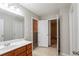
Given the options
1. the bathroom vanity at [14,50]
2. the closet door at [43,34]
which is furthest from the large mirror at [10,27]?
the closet door at [43,34]

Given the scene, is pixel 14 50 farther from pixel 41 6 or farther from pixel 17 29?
pixel 41 6

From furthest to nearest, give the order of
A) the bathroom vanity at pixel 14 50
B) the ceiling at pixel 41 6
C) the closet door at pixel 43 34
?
the closet door at pixel 43 34 < the ceiling at pixel 41 6 < the bathroom vanity at pixel 14 50

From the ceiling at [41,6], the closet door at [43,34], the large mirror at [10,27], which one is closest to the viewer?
the large mirror at [10,27]

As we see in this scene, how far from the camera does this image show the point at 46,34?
3824 millimetres

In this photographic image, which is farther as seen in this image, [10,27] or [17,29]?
[17,29]

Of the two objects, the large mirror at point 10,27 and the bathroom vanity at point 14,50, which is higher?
the large mirror at point 10,27

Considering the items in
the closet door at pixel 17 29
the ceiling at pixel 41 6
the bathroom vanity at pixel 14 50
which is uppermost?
the ceiling at pixel 41 6

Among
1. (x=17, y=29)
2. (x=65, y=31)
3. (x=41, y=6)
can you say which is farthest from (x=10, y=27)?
(x=65, y=31)

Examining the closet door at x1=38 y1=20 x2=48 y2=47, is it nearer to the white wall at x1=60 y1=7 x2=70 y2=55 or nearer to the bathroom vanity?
the white wall at x1=60 y1=7 x2=70 y2=55

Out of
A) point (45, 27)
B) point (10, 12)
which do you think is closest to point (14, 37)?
point (10, 12)

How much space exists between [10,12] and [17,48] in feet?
3.06

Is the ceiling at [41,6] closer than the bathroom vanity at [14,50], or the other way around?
the bathroom vanity at [14,50]

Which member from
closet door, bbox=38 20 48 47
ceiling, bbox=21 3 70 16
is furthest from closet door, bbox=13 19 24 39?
closet door, bbox=38 20 48 47

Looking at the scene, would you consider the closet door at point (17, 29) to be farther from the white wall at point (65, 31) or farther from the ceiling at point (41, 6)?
the white wall at point (65, 31)
